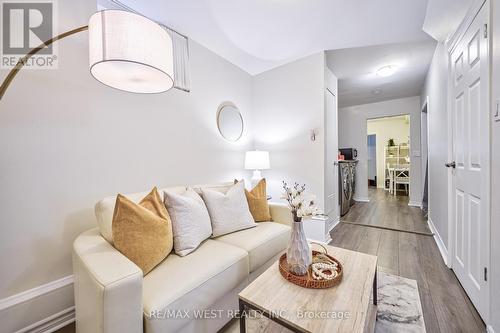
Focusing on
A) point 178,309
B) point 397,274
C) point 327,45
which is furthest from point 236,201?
point 327,45

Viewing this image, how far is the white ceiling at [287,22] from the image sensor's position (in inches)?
68.6

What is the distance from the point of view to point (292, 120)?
2.78 metres

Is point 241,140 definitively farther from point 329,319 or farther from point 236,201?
point 329,319

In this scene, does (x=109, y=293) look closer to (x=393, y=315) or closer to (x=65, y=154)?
(x=65, y=154)

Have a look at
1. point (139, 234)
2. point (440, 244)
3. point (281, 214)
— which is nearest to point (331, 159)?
point (281, 214)

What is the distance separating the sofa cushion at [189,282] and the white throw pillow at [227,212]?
21 cm

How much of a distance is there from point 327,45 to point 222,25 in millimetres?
1277

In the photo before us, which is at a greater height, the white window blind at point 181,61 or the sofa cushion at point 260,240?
the white window blind at point 181,61

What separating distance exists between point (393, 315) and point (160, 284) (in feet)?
4.96

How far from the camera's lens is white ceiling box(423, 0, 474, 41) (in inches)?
59.1

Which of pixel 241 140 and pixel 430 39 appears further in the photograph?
pixel 241 140

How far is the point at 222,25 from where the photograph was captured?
2033 millimetres

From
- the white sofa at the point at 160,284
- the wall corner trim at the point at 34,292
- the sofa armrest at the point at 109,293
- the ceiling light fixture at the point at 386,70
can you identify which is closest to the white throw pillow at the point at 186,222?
the white sofa at the point at 160,284

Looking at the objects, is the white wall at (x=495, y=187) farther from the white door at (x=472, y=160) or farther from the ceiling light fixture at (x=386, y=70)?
the ceiling light fixture at (x=386, y=70)
